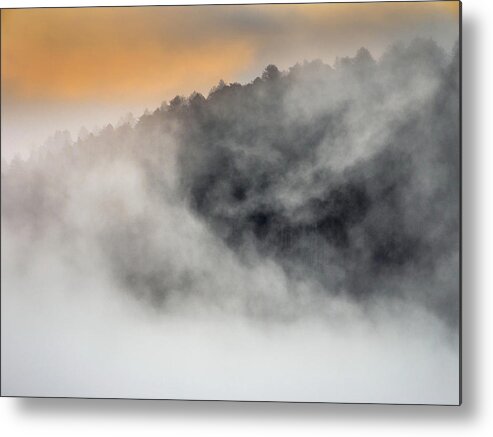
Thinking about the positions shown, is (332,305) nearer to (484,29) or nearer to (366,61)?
(366,61)

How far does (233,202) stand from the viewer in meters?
2.04

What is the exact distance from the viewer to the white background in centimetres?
203

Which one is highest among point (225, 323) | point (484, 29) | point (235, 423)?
point (484, 29)

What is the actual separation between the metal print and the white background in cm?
7

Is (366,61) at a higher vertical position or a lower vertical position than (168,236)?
higher

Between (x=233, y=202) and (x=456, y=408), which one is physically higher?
(x=233, y=202)

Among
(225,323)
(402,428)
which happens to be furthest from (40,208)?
(402,428)

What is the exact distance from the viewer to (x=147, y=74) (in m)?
2.07

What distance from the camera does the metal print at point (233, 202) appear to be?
2.00 metres

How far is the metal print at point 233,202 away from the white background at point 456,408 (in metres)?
0.07

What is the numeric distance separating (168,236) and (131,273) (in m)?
0.14

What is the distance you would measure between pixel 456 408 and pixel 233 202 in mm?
799

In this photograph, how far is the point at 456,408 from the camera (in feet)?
6.73

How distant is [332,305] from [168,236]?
464 mm
